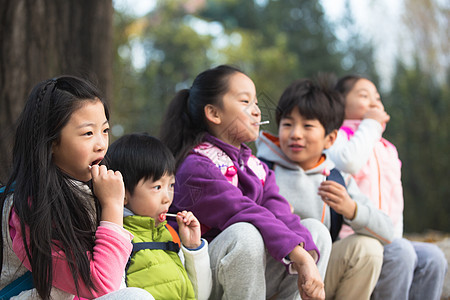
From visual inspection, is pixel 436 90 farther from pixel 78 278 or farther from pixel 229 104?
pixel 78 278

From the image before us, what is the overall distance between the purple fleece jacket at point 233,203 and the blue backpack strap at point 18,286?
2.70 ft

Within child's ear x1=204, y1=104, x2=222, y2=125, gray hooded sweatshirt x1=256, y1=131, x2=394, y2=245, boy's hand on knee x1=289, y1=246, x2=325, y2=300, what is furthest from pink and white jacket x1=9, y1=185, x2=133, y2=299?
gray hooded sweatshirt x1=256, y1=131, x2=394, y2=245

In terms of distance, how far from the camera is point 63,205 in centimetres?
165

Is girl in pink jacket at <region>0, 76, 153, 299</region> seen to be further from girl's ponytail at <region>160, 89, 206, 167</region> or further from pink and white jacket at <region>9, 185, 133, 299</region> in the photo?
girl's ponytail at <region>160, 89, 206, 167</region>

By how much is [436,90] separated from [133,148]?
7.35 meters

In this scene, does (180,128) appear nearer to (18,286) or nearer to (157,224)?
(157,224)

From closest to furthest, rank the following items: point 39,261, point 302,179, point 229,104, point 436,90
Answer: point 39,261, point 229,104, point 302,179, point 436,90

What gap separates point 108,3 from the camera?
4.29 metres

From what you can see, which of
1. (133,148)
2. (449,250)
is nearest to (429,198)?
(449,250)

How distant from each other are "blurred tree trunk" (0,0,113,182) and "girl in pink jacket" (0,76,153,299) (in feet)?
4.96

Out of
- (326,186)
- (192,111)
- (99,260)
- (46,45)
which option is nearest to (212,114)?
(192,111)

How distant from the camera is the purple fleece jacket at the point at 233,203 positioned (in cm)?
218

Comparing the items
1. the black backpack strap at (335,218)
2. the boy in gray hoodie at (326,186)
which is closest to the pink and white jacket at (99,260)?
the boy in gray hoodie at (326,186)

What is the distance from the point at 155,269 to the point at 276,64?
12246mm
